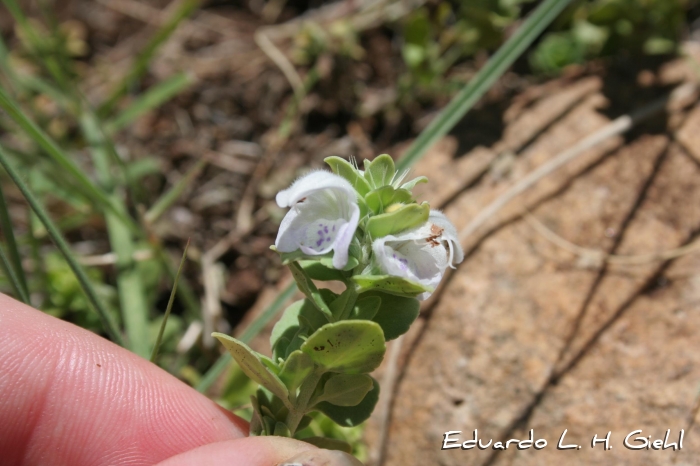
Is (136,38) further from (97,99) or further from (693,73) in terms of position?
(693,73)

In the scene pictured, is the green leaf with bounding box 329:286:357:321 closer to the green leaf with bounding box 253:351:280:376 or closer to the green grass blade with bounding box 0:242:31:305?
the green leaf with bounding box 253:351:280:376

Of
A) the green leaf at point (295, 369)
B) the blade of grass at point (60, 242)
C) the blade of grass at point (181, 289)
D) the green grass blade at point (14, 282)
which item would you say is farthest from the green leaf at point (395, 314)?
the blade of grass at point (181, 289)

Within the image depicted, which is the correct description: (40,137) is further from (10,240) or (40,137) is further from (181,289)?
(181,289)

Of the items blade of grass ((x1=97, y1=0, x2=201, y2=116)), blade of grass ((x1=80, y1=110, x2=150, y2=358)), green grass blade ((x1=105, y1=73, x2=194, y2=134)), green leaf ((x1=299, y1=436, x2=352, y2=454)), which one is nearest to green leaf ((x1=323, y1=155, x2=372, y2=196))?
green leaf ((x1=299, y1=436, x2=352, y2=454))

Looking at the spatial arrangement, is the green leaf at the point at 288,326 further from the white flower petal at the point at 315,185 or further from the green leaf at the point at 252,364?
the white flower petal at the point at 315,185

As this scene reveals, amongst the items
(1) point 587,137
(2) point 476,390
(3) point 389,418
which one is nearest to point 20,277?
(3) point 389,418
